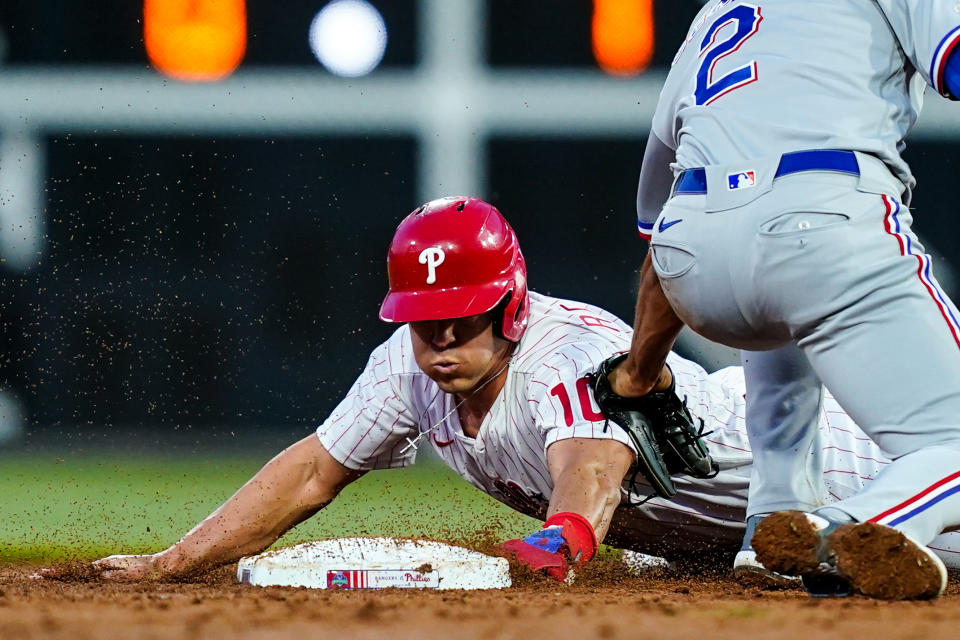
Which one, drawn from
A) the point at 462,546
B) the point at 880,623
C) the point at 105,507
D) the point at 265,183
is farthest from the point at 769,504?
the point at 265,183

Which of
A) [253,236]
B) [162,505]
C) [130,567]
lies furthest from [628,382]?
[253,236]

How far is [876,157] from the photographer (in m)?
2.35

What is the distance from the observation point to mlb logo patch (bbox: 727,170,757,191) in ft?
7.68

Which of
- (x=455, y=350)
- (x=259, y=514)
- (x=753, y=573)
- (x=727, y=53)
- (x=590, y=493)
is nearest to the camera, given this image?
(x=727, y=53)

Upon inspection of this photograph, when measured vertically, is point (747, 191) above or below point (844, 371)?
above

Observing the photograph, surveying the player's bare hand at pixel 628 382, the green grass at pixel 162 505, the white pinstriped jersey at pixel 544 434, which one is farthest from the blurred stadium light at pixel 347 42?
the player's bare hand at pixel 628 382

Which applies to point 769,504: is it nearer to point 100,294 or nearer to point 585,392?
point 585,392

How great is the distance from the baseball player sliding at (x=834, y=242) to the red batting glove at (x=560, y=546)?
508 mm

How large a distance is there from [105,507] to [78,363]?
179 cm

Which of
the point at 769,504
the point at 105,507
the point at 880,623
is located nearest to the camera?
the point at 880,623

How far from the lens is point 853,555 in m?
2.06

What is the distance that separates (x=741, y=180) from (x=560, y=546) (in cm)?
87

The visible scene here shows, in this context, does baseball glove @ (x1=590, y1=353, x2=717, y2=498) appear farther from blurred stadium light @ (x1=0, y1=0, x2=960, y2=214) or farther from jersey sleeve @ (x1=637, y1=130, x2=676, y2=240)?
blurred stadium light @ (x1=0, y1=0, x2=960, y2=214)

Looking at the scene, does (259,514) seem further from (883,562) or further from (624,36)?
(624,36)
